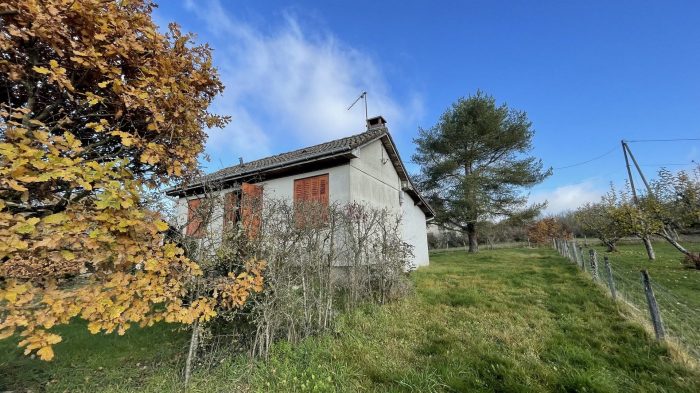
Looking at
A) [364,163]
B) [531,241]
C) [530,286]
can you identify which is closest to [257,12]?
[364,163]

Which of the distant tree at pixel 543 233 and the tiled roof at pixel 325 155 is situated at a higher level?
the tiled roof at pixel 325 155

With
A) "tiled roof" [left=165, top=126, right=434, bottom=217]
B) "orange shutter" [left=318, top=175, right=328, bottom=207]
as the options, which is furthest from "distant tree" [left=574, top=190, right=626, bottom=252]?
"orange shutter" [left=318, top=175, right=328, bottom=207]

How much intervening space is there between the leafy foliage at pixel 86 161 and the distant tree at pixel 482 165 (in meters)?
21.3

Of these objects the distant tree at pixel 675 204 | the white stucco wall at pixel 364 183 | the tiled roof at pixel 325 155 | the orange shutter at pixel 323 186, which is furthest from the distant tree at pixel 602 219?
the orange shutter at pixel 323 186

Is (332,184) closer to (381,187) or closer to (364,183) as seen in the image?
(364,183)

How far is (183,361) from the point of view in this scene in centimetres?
428

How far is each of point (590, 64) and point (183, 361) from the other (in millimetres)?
18514

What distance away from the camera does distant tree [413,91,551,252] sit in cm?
2194

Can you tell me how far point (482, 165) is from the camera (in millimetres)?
23484

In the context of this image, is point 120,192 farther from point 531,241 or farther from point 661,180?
point 531,241

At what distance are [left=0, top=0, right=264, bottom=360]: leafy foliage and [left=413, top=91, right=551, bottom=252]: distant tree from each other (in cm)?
2127

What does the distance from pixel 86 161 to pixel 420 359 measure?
14.9ft

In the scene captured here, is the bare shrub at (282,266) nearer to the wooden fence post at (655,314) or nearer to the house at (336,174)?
the house at (336,174)

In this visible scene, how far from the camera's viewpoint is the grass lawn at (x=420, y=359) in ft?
11.6
